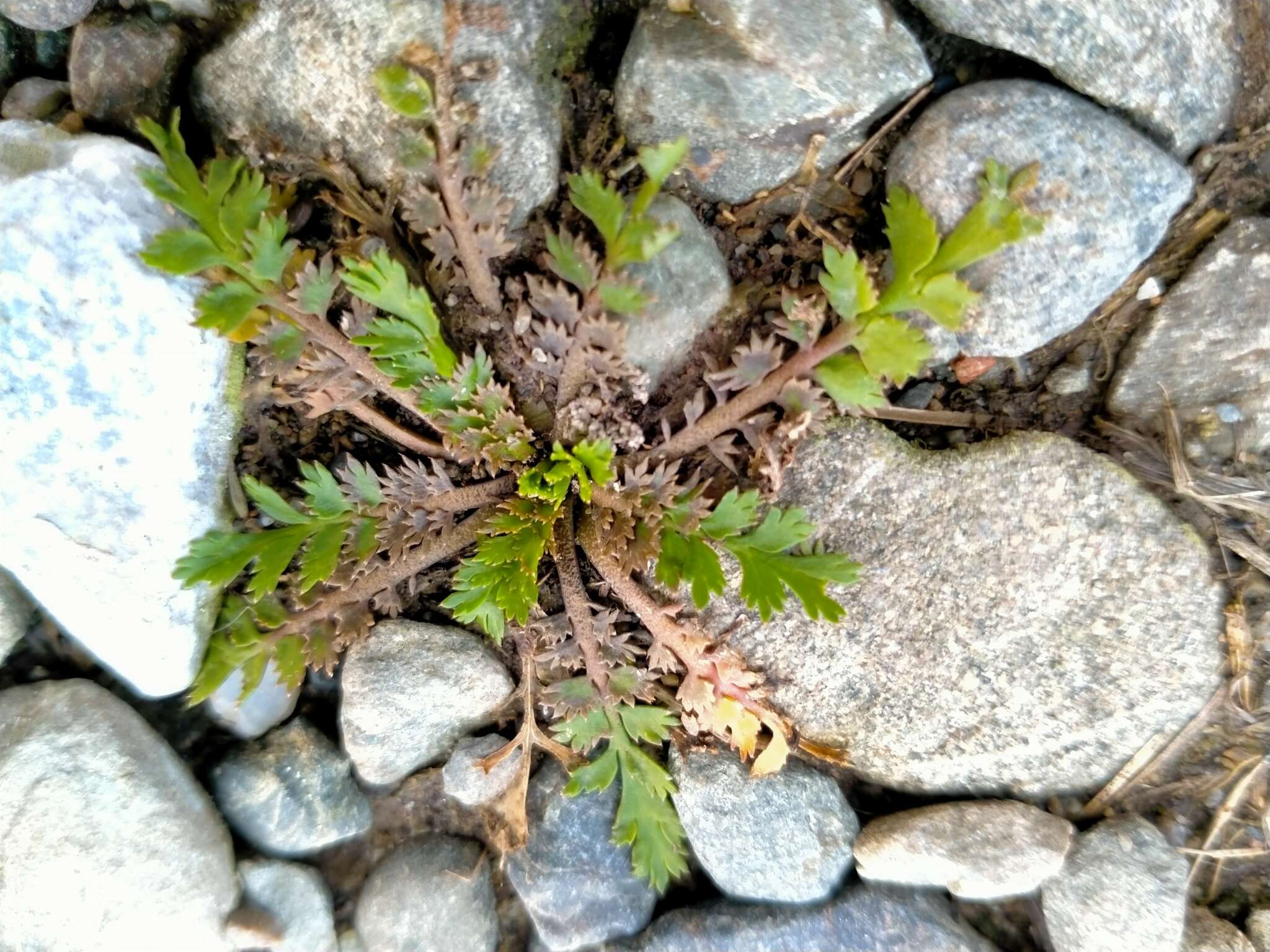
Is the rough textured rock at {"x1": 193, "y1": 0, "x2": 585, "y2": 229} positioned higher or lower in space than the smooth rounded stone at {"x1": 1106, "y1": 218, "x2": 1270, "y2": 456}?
higher

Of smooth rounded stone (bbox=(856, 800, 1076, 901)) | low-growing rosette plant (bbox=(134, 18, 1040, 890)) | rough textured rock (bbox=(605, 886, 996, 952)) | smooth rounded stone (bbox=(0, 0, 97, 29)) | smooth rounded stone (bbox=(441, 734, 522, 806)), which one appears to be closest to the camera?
low-growing rosette plant (bbox=(134, 18, 1040, 890))

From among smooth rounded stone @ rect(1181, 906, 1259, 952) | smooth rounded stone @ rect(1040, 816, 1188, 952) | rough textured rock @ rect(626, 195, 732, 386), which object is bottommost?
smooth rounded stone @ rect(1181, 906, 1259, 952)

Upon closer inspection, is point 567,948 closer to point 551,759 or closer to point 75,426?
point 551,759

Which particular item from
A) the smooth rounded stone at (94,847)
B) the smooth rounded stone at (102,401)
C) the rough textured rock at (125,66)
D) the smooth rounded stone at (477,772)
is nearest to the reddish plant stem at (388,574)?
the smooth rounded stone at (102,401)

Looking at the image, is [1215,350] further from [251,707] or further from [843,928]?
[251,707]

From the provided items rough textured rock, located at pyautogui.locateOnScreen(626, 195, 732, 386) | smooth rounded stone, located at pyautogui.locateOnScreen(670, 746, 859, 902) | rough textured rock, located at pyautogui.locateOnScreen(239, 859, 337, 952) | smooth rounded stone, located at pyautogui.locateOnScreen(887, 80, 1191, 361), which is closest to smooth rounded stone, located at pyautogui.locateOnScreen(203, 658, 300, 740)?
rough textured rock, located at pyautogui.locateOnScreen(239, 859, 337, 952)

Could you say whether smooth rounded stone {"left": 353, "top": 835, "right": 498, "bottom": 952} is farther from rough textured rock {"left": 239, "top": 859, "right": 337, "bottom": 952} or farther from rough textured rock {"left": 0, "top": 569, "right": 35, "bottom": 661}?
rough textured rock {"left": 0, "top": 569, "right": 35, "bottom": 661}

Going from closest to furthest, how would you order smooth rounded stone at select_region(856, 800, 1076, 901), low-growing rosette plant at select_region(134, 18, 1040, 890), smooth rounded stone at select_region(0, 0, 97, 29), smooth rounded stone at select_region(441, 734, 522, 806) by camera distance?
1. low-growing rosette plant at select_region(134, 18, 1040, 890)
2. smooth rounded stone at select_region(0, 0, 97, 29)
3. smooth rounded stone at select_region(856, 800, 1076, 901)
4. smooth rounded stone at select_region(441, 734, 522, 806)

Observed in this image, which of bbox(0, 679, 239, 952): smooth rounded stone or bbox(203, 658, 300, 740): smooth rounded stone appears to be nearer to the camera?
bbox(0, 679, 239, 952): smooth rounded stone
